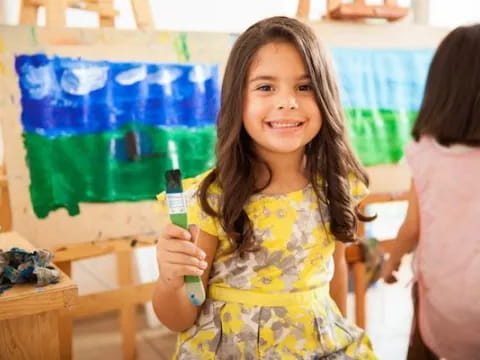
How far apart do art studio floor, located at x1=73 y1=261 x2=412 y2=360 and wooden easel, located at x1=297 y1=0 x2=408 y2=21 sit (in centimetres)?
107

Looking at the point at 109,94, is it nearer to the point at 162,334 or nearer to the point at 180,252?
the point at 180,252

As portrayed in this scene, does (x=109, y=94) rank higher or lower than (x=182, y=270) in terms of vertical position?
higher

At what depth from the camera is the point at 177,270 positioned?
0.83 m

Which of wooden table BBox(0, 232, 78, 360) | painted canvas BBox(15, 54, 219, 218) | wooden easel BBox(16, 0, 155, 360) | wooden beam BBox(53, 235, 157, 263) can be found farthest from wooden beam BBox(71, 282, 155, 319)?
wooden table BBox(0, 232, 78, 360)

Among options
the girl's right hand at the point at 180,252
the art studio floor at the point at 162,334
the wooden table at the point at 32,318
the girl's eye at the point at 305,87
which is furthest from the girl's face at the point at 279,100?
the art studio floor at the point at 162,334

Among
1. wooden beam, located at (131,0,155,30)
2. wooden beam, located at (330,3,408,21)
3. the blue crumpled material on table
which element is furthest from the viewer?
wooden beam, located at (330,3,408,21)

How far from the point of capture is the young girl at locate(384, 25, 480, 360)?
3.87 ft

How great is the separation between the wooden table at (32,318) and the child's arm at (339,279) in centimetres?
53

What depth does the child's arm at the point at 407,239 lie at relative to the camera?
131 centimetres

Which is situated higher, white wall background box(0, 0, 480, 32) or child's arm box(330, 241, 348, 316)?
white wall background box(0, 0, 480, 32)

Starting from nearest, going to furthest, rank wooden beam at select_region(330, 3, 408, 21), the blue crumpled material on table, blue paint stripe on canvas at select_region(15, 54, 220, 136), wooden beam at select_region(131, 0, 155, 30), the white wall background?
the blue crumpled material on table
blue paint stripe on canvas at select_region(15, 54, 220, 136)
wooden beam at select_region(131, 0, 155, 30)
wooden beam at select_region(330, 3, 408, 21)
the white wall background

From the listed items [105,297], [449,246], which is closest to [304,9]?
[449,246]

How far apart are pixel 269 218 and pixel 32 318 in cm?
43

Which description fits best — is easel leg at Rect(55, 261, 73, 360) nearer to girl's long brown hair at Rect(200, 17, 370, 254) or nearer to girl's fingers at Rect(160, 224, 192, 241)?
girl's long brown hair at Rect(200, 17, 370, 254)
